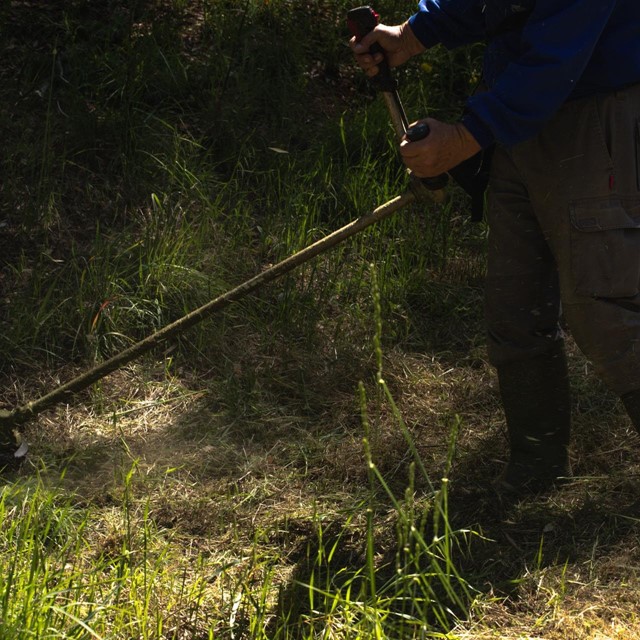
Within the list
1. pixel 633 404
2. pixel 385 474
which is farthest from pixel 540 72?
pixel 385 474

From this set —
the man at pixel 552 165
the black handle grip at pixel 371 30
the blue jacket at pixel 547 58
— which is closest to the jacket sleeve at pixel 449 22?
the man at pixel 552 165

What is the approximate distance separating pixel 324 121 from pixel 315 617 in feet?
10.0

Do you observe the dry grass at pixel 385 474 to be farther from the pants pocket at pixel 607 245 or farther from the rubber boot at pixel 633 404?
the pants pocket at pixel 607 245

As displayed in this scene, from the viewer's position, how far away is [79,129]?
4.73m

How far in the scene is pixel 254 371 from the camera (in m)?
3.92

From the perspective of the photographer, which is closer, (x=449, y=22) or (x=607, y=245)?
(x=607, y=245)

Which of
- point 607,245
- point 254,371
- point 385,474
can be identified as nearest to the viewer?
point 607,245

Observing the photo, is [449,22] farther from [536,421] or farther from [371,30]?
[536,421]

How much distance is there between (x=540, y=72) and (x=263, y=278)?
1.09m

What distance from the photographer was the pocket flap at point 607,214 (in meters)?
2.72

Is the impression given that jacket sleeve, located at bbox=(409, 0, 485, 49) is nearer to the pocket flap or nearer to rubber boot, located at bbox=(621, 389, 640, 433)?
the pocket flap

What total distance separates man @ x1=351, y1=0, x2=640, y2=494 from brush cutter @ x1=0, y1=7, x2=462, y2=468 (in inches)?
5.1

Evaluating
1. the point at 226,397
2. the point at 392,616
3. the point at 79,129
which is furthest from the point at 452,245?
the point at 392,616

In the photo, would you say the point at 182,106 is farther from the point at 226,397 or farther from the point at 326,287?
the point at 226,397
